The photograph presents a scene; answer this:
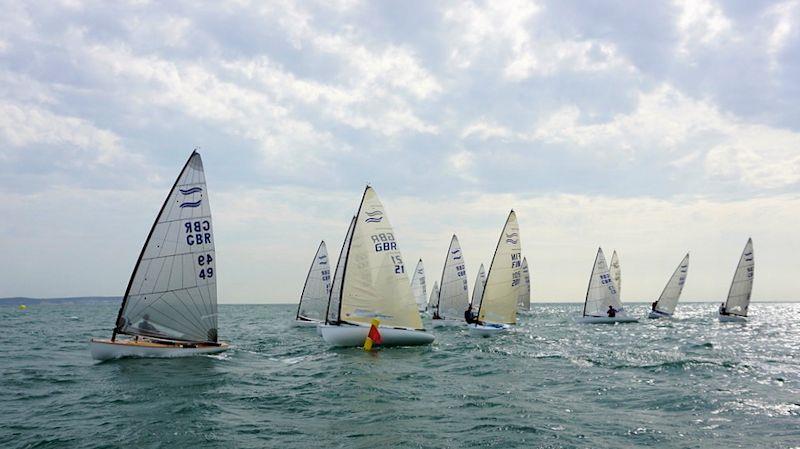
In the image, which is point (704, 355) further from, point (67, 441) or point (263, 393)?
point (67, 441)

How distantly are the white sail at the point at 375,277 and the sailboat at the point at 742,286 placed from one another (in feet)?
139

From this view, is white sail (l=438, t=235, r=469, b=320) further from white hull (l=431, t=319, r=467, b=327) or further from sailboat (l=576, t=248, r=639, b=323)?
sailboat (l=576, t=248, r=639, b=323)

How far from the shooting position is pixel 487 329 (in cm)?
3431

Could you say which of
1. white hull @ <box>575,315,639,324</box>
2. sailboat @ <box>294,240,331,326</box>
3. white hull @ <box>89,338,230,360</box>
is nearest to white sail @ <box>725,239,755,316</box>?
white hull @ <box>575,315,639,324</box>

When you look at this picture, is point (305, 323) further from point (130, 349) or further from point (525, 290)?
point (525, 290)

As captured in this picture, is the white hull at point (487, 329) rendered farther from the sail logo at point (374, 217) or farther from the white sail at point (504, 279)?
the sail logo at point (374, 217)

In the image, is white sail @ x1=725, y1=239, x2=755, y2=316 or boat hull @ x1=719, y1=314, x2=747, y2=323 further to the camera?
boat hull @ x1=719, y1=314, x2=747, y2=323

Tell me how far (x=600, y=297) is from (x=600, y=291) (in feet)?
2.02

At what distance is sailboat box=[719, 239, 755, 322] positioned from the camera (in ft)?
176

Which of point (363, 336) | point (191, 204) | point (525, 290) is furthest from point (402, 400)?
point (525, 290)

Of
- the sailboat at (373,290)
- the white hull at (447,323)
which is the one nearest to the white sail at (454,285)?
the white hull at (447,323)

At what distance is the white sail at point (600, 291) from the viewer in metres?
50.5

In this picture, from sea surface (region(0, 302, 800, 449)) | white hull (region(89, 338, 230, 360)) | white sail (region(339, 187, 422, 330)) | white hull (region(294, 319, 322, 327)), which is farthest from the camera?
white hull (region(294, 319, 322, 327))

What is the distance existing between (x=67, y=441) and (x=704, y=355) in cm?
2581
